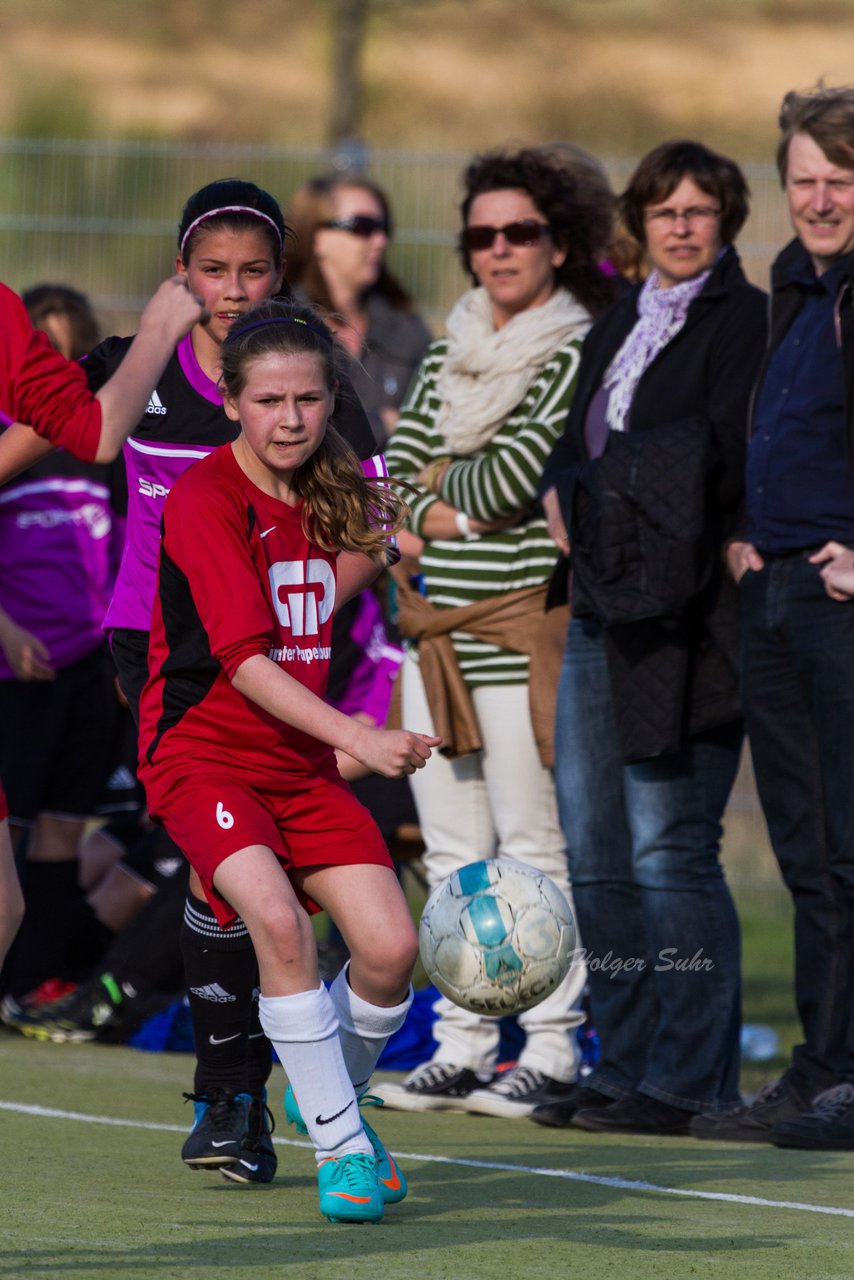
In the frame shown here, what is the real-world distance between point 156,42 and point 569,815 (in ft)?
110

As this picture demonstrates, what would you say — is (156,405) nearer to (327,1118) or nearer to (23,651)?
(327,1118)

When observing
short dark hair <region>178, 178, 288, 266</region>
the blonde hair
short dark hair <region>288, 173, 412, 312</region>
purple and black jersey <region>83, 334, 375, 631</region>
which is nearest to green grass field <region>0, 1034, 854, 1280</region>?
purple and black jersey <region>83, 334, 375, 631</region>

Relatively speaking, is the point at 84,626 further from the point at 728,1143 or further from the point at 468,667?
the point at 728,1143

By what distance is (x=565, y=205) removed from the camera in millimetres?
7230

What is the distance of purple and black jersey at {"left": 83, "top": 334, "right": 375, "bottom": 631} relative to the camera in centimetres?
544

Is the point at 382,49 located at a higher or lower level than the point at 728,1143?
higher

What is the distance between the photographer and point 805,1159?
5910 mm

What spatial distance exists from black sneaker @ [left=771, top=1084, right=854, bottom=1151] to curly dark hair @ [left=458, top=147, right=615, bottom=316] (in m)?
2.62

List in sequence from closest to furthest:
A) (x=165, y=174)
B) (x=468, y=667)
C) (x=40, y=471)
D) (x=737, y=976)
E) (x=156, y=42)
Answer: (x=737, y=976)
(x=468, y=667)
(x=40, y=471)
(x=165, y=174)
(x=156, y=42)

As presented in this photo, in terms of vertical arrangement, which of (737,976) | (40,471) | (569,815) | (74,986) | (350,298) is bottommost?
(74,986)

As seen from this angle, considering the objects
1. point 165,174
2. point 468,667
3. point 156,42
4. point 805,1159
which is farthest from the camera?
point 156,42

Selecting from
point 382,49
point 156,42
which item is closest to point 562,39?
point 382,49

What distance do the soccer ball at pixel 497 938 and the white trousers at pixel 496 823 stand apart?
1559 millimetres

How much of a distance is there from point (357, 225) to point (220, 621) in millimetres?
4335
